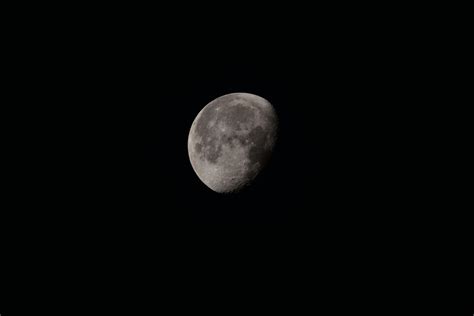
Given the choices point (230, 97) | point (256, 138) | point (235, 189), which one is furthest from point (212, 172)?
point (230, 97)

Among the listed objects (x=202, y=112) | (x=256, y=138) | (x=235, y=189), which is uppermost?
(x=202, y=112)

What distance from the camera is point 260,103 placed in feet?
10.9

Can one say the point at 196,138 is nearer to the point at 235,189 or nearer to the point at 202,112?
the point at 202,112

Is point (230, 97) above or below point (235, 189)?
above

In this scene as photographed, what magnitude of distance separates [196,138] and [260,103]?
28.6 inches

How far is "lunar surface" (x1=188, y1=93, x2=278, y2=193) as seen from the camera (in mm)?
3057

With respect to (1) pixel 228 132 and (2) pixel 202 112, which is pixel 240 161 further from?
(2) pixel 202 112

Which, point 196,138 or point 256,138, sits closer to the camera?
point 256,138

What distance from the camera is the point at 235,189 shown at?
3275 millimetres

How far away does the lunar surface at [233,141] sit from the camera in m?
3.06

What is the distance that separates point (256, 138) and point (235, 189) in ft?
1.85

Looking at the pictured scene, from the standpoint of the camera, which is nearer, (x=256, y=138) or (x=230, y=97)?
(x=256, y=138)

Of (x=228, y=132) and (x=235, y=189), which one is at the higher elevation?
(x=228, y=132)

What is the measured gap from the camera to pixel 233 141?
120 inches
